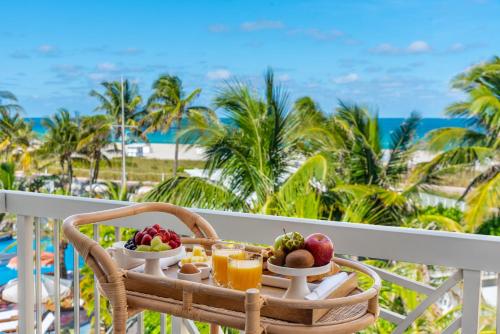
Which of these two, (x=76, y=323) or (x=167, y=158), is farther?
(x=167, y=158)

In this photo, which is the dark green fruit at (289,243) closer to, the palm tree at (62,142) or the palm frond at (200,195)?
the palm frond at (200,195)

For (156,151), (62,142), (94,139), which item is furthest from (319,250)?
(156,151)

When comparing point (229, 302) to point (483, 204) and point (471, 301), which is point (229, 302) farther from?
point (483, 204)

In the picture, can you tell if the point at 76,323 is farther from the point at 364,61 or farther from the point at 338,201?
the point at 364,61

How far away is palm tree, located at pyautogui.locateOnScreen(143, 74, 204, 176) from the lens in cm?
2450

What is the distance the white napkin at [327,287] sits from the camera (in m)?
1.22

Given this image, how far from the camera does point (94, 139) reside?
24.3 meters

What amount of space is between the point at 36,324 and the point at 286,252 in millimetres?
1564

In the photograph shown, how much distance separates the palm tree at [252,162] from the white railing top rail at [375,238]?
255 inches

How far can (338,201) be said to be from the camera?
11.2 m

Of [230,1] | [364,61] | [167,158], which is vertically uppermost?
[230,1]

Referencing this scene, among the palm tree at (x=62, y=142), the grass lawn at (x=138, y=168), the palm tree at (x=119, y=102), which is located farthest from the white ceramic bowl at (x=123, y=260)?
the palm tree at (x=119, y=102)

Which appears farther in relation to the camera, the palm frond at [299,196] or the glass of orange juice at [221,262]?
the palm frond at [299,196]

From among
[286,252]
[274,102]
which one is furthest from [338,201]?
[286,252]
